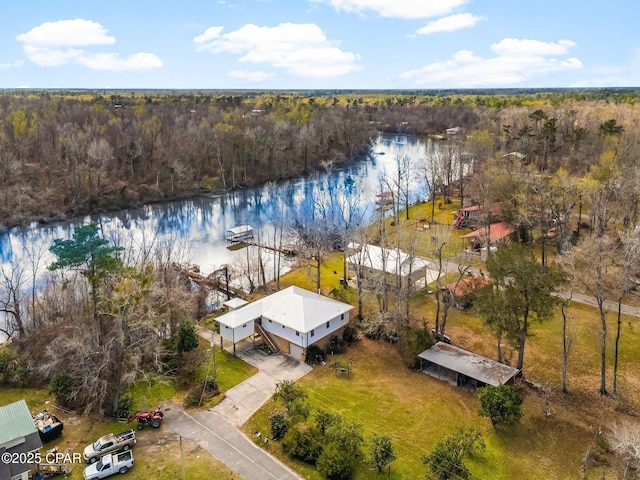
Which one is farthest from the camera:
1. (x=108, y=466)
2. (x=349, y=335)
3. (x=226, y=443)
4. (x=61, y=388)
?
(x=349, y=335)

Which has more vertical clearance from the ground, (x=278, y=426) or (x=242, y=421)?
(x=278, y=426)

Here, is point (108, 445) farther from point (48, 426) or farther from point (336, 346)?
point (336, 346)

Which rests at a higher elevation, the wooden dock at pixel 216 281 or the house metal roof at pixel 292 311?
the house metal roof at pixel 292 311

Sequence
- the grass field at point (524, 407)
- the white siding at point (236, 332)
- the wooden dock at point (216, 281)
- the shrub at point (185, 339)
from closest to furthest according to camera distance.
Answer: the grass field at point (524, 407) → the shrub at point (185, 339) → the white siding at point (236, 332) → the wooden dock at point (216, 281)

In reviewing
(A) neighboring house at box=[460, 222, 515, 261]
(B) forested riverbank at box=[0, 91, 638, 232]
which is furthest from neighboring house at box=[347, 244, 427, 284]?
(B) forested riverbank at box=[0, 91, 638, 232]

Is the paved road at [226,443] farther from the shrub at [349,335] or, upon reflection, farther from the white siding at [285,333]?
the shrub at [349,335]

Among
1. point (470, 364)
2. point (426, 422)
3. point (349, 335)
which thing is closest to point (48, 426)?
point (349, 335)

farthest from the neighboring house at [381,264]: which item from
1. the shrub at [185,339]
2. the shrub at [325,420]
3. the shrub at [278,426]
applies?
the shrub at [278,426]

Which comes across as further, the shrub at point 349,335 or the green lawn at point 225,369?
the shrub at point 349,335
